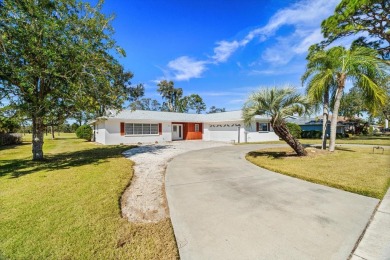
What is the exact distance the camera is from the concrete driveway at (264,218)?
2.73m

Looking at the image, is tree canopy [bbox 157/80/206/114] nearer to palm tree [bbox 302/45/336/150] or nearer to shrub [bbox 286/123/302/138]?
shrub [bbox 286/123/302/138]

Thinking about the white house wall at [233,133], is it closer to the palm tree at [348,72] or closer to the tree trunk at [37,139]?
the palm tree at [348,72]

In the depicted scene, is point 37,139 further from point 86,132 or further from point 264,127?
point 264,127

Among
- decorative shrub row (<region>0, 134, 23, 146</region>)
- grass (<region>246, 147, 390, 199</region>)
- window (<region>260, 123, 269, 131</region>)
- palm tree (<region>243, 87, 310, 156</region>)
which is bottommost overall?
grass (<region>246, 147, 390, 199</region>)

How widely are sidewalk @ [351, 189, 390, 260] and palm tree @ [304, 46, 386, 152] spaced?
903 centimetres

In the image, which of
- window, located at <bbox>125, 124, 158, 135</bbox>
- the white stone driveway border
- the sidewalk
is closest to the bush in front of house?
window, located at <bbox>125, 124, 158, 135</bbox>

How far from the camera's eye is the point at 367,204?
426 centimetres

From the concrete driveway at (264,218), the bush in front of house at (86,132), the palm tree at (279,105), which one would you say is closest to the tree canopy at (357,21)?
the palm tree at (279,105)

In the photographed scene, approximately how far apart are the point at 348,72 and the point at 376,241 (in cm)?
1169

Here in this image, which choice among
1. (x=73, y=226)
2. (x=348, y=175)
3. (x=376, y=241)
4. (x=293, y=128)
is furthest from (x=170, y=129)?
(x=376, y=241)

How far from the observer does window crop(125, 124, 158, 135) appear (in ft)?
63.0

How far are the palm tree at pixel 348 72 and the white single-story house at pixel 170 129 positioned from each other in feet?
22.4

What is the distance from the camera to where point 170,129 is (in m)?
22.3

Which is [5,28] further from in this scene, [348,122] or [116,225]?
[348,122]
